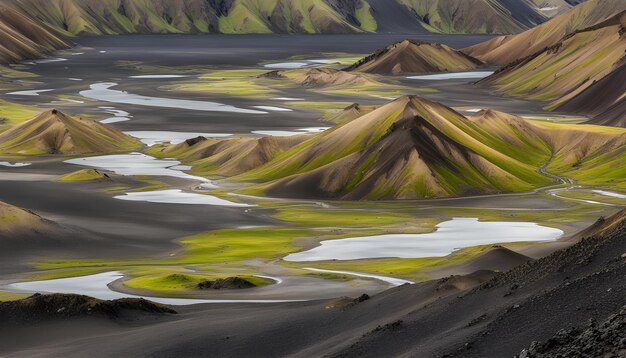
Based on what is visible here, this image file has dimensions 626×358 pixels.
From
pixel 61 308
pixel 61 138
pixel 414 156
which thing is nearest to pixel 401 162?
pixel 414 156

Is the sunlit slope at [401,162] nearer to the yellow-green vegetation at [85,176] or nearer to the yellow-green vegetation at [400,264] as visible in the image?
the yellow-green vegetation at [85,176]

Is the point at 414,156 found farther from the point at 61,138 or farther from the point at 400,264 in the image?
the point at 400,264

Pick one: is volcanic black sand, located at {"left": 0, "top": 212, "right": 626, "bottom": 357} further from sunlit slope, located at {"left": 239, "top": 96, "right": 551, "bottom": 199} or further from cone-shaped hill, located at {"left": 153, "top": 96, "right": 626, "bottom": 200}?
cone-shaped hill, located at {"left": 153, "top": 96, "right": 626, "bottom": 200}

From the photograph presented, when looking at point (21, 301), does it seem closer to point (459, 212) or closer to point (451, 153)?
point (459, 212)

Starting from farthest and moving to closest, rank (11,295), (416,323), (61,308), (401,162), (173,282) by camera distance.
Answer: (401,162), (173,282), (11,295), (61,308), (416,323)

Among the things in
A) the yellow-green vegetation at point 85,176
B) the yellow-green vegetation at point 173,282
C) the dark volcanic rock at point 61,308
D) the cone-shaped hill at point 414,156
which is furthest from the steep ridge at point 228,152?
the dark volcanic rock at point 61,308

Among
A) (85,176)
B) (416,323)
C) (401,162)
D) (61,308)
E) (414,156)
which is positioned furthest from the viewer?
(414,156)
